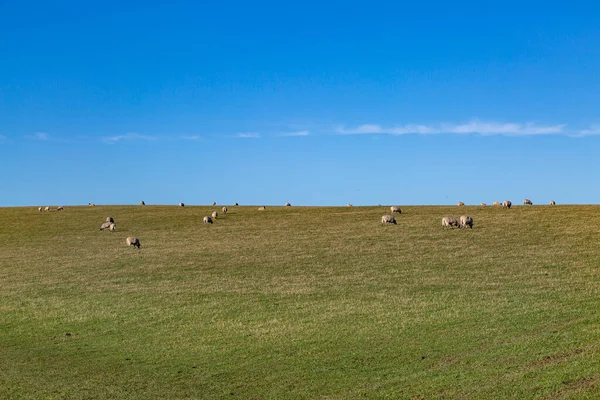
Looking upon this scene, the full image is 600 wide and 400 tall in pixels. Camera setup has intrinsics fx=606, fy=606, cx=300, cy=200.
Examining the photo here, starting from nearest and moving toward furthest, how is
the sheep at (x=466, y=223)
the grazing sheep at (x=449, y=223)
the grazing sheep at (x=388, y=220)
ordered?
the sheep at (x=466, y=223) < the grazing sheep at (x=449, y=223) < the grazing sheep at (x=388, y=220)

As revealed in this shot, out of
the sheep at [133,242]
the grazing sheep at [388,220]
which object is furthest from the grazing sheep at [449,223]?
the sheep at [133,242]

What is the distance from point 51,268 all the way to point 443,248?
91.1 ft

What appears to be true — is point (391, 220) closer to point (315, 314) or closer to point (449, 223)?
point (449, 223)

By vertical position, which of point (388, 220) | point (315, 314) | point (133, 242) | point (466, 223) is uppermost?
point (388, 220)

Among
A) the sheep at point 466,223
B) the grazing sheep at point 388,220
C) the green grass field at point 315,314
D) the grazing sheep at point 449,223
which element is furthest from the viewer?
the grazing sheep at point 388,220

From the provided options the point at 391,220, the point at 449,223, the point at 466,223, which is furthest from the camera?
the point at 391,220

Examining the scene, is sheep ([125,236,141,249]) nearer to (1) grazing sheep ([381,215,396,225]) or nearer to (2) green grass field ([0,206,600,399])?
(2) green grass field ([0,206,600,399])

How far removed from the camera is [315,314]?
86.4ft

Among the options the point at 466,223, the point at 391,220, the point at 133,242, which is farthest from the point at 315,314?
the point at 391,220

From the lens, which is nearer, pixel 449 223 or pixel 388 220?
pixel 449 223

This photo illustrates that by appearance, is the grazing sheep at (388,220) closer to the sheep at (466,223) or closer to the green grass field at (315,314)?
the green grass field at (315,314)

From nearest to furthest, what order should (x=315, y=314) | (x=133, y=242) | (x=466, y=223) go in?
(x=315, y=314)
(x=133, y=242)
(x=466, y=223)

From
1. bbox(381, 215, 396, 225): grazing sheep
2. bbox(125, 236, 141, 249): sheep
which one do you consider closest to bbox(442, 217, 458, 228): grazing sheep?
bbox(381, 215, 396, 225): grazing sheep

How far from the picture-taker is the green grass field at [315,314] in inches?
682
